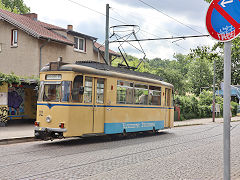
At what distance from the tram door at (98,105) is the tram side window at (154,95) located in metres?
4.00

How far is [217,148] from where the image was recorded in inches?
499

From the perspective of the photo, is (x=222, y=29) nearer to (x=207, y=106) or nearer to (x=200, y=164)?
(x=200, y=164)

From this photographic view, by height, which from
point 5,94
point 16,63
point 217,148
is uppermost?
point 16,63

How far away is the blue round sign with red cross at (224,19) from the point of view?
3.87 meters

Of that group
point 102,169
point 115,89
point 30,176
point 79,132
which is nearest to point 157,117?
point 115,89

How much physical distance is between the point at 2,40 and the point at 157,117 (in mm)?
17931

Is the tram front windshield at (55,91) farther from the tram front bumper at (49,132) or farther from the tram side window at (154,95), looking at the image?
the tram side window at (154,95)

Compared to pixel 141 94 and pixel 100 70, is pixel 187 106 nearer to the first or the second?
pixel 141 94

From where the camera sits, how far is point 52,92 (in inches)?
487

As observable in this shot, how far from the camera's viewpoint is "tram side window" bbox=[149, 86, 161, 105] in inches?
659

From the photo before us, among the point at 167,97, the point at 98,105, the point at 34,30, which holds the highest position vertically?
the point at 34,30

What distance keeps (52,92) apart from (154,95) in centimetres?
650

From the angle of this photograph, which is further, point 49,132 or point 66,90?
point 66,90

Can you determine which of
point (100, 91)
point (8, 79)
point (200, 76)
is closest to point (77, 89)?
point (100, 91)
